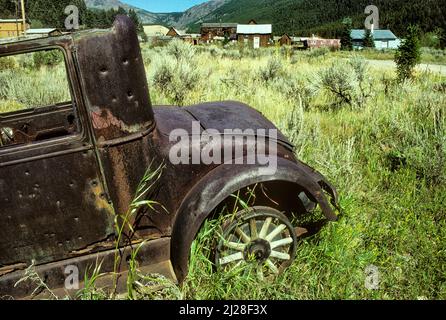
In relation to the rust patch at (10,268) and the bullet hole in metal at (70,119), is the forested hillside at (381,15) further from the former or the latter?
the rust patch at (10,268)

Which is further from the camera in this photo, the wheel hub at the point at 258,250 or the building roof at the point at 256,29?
the building roof at the point at 256,29

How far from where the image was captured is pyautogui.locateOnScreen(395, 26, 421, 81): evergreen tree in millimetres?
10562

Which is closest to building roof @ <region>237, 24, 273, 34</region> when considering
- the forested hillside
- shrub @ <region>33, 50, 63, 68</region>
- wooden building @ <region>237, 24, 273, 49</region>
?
wooden building @ <region>237, 24, 273, 49</region>

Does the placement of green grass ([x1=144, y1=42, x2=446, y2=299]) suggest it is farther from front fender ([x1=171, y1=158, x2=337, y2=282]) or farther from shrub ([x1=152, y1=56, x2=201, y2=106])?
shrub ([x1=152, y1=56, x2=201, y2=106])

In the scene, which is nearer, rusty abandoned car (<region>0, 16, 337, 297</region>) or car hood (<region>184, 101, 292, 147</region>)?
rusty abandoned car (<region>0, 16, 337, 297</region>)

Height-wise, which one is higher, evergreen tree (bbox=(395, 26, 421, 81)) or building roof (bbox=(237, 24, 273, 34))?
building roof (bbox=(237, 24, 273, 34))

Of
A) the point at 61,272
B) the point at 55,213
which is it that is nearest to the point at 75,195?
the point at 55,213

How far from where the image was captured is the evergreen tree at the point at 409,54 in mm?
10562

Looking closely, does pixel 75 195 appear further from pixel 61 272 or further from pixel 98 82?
pixel 98 82

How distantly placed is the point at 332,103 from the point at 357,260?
5.86 metres

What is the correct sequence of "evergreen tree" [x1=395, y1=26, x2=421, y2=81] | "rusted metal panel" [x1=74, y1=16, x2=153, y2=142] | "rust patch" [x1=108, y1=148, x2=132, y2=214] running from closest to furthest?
1. "rusted metal panel" [x1=74, y1=16, x2=153, y2=142]
2. "rust patch" [x1=108, y1=148, x2=132, y2=214]
3. "evergreen tree" [x1=395, y1=26, x2=421, y2=81]

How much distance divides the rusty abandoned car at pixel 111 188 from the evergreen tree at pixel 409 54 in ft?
29.9

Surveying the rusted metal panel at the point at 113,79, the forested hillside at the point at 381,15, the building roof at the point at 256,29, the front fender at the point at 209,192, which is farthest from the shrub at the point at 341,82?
the building roof at the point at 256,29

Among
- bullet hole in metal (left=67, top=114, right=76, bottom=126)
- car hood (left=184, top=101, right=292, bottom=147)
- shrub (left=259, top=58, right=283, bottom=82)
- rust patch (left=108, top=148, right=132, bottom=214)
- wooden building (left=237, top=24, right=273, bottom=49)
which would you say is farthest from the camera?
wooden building (left=237, top=24, right=273, bottom=49)
